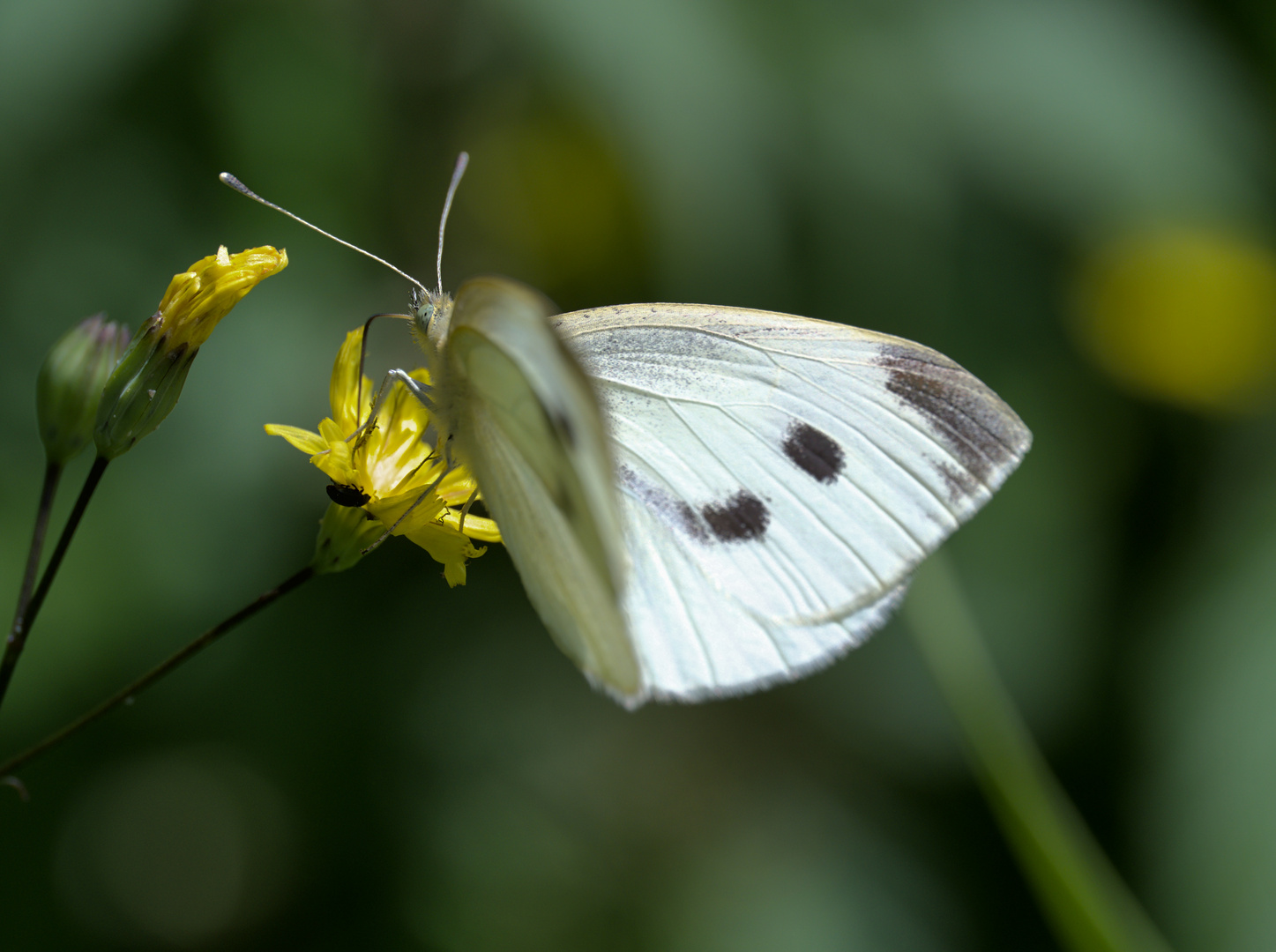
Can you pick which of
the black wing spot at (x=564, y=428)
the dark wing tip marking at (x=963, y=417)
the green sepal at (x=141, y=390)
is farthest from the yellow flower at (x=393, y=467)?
the dark wing tip marking at (x=963, y=417)

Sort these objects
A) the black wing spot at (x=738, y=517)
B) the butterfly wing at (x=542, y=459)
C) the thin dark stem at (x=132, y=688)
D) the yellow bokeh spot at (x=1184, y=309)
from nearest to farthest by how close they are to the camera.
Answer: the butterfly wing at (x=542, y=459) → the thin dark stem at (x=132, y=688) → the black wing spot at (x=738, y=517) → the yellow bokeh spot at (x=1184, y=309)

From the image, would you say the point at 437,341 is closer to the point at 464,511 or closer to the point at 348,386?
the point at 348,386

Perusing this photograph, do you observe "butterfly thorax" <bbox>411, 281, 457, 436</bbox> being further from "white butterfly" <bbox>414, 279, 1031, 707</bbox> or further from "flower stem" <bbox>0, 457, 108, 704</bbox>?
"flower stem" <bbox>0, 457, 108, 704</bbox>

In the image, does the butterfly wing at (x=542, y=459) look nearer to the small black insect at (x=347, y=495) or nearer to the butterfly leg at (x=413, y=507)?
the butterfly leg at (x=413, y=507)

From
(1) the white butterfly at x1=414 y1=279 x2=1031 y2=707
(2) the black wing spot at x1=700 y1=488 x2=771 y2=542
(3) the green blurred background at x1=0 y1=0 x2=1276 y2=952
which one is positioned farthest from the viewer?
(3) the green blurred background at x1=0 y1=0 x2=1276 y2=952

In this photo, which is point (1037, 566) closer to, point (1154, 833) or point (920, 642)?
point (1154, 833)

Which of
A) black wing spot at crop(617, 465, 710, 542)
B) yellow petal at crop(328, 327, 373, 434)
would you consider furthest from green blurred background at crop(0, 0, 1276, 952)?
yellow petal at crop(328, 327, 373, 434)

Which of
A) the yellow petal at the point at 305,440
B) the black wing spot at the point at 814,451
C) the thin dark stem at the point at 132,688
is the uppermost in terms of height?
the black wing spot at the point at 814,451

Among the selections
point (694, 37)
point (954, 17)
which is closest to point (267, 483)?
point (694, 37)
